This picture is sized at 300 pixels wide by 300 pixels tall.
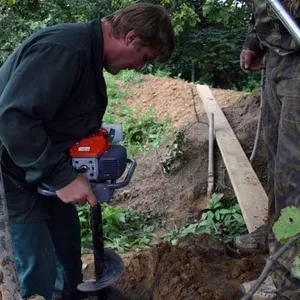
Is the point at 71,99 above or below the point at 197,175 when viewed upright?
above

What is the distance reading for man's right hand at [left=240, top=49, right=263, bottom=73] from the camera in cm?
354

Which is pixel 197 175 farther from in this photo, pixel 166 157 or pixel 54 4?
pixel 54 4

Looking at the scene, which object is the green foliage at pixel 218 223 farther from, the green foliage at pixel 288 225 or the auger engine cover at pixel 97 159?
the green foliage at pixel 288 225

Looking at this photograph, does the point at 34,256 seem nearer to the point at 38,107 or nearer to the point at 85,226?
the point at 38,107

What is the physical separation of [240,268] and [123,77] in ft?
22.6

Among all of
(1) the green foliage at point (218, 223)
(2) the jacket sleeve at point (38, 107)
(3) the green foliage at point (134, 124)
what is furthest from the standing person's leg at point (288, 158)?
(3) the green foliage at point (134, 124)

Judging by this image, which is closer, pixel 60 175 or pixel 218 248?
pixel 60 175

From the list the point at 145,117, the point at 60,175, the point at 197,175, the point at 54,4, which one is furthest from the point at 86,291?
the point at 54,4

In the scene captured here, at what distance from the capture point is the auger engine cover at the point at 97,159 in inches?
99.3

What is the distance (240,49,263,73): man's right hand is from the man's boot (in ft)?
3.56

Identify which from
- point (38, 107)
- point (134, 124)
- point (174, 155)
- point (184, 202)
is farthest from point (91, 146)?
point (134, 124)

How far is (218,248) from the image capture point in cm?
391

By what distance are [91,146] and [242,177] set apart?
235cm

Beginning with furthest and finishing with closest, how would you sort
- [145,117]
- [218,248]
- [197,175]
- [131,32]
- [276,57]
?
[145,117]
[197,175]
[218,248]
[276,57]
[131,32]
